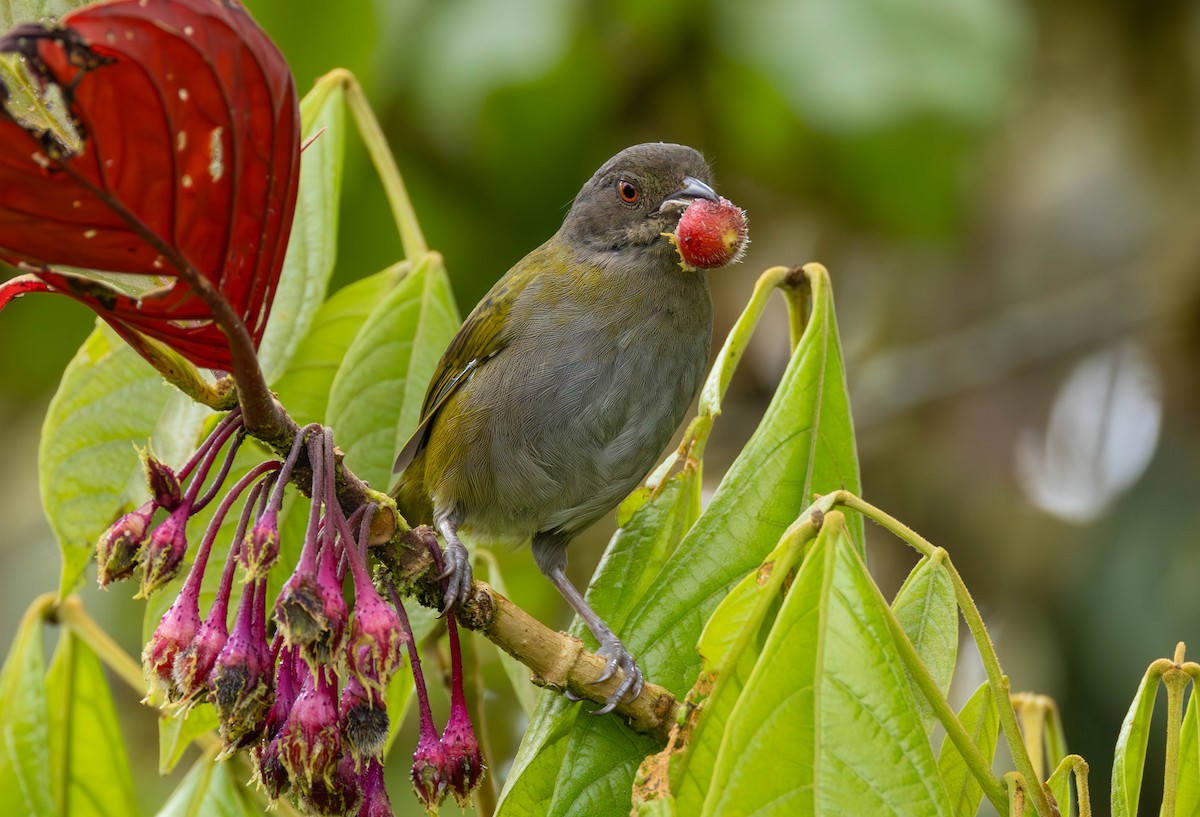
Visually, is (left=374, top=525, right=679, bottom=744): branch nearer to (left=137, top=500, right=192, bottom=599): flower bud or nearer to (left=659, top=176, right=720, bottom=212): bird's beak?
(left=137, top=500, right=192, bottom=599): flower bud

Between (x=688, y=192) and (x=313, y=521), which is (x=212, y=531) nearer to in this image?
(x=313, y=521)

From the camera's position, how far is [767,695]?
1.43 m

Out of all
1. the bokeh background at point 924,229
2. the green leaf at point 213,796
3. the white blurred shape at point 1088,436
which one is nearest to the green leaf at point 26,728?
the green leaf at point 213,796

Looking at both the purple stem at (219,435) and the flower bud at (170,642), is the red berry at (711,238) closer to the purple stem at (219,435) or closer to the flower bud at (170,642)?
the purple stem at (219,435)

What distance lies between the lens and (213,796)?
85.0 inches

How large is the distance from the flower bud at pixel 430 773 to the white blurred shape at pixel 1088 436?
15.2ft

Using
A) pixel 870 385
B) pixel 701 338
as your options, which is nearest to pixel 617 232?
pixel 701 338

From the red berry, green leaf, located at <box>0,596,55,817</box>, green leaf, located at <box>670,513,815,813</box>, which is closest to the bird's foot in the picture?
green leaf, located at <box>670,513,815,813</box>

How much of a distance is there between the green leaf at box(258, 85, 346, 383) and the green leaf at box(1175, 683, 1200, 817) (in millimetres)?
1476

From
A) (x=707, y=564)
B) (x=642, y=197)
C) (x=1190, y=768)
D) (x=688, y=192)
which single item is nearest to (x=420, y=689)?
(x=707, y=564)

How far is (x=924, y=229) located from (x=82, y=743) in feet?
10.5

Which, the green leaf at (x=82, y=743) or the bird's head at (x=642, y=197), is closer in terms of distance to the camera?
the green leaf at (x=82, y=743)

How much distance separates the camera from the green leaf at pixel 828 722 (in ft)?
4.62

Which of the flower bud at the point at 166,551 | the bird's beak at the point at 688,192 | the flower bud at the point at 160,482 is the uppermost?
the bird's beak at the point at 688,192
